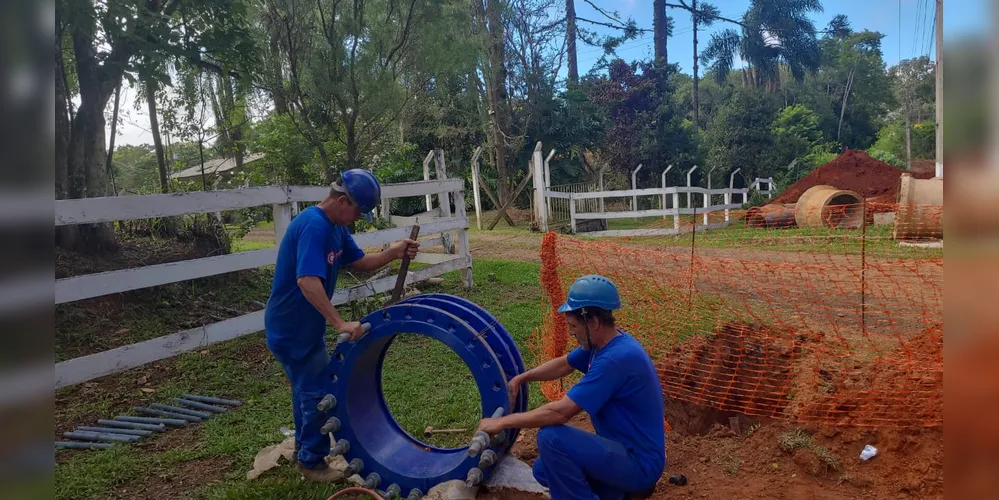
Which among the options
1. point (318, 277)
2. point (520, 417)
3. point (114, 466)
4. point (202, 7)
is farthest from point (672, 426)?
point (202, 7)

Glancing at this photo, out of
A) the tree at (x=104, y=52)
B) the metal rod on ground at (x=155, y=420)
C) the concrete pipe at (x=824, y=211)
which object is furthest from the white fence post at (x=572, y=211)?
the metal rod on ground at (x=155, y=420)

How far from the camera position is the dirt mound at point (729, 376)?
17.3 ft

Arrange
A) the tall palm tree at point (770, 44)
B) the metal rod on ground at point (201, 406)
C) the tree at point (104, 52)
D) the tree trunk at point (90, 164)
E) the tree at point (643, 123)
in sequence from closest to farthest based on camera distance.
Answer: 1. the metal rod on ground at point (201, 406)
2. the tree at point (104, 52)
3. the tree trunk at point (90, 164)
4. the tree at point (643, 123)
5. the tall palm tree at point (770, 44)

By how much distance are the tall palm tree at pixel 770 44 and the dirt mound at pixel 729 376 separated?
150 ft

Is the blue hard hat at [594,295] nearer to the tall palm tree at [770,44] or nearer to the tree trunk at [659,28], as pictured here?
the tree trunk at [659,28]

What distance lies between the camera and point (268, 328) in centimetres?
410

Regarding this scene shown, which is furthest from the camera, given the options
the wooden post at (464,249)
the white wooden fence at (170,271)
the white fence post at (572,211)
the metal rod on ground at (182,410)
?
the white fence post at (572,211)

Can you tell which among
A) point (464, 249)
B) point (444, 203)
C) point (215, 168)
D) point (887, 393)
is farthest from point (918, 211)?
point (215, 168)

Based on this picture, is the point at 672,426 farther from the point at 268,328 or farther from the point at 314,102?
the point at 314,102

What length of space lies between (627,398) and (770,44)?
5192cm

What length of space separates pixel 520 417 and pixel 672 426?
239 centimetres

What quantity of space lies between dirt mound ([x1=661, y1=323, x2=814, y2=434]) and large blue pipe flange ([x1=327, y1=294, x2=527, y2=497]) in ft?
6.54

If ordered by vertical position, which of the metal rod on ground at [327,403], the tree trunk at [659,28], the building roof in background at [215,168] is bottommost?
the metal rod on ground at [327,403]
